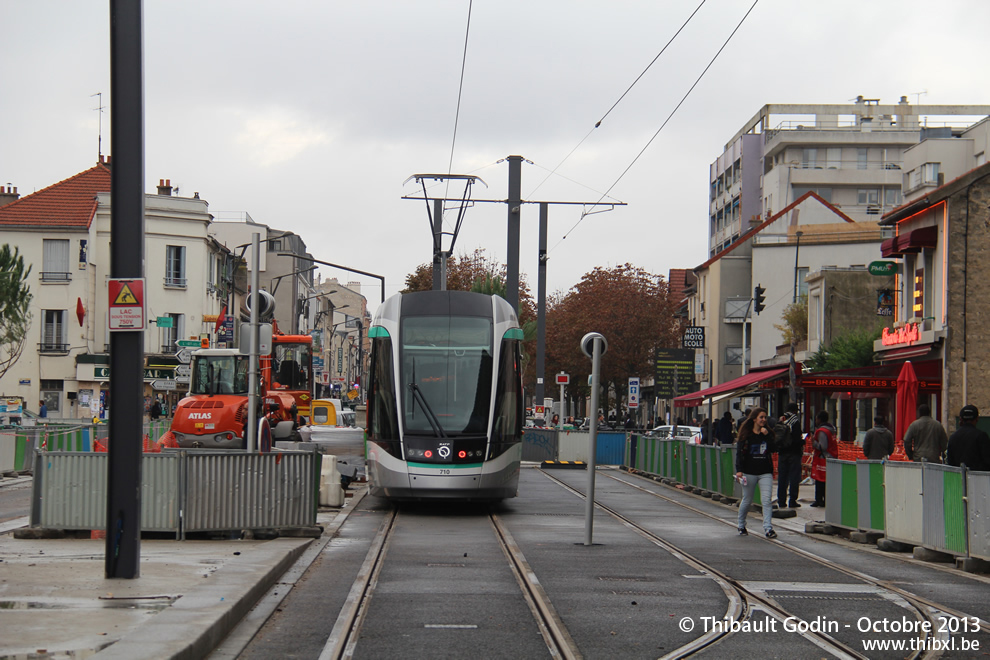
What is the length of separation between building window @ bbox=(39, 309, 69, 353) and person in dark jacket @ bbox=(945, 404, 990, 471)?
49309 millimetres

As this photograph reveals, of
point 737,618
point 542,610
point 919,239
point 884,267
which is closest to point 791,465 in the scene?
point 737,618

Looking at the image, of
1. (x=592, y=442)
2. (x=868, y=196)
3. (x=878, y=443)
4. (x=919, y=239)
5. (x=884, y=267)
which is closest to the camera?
(x=592, y=442)

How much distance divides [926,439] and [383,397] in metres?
7.76

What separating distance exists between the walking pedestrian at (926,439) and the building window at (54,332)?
47.7 meters

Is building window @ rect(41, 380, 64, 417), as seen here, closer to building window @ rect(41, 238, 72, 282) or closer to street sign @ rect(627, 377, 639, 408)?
building window @ rect(41, 238, 72, 282)

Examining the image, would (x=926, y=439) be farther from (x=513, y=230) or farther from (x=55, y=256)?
(x=55, y=256)

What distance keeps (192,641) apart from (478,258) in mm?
67086

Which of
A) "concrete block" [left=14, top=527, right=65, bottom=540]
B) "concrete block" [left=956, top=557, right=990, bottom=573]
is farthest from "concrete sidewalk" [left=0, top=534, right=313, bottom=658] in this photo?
"concrete block" [left=956, top=557, right=990, bottom=573]

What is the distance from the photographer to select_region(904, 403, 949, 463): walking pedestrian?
16938mm

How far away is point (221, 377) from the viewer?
27891mm

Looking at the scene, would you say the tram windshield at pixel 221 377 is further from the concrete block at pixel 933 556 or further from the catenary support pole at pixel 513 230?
the concrete block at pixel 933 556

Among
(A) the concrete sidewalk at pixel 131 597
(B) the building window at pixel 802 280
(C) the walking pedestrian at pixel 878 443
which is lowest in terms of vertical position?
(A) the concrete sidewalk at pixel 131 597

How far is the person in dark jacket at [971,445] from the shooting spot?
15.2m

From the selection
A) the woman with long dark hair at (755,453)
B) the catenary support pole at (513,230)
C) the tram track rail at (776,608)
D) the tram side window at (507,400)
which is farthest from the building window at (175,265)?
the tram track rail at (776,608)
